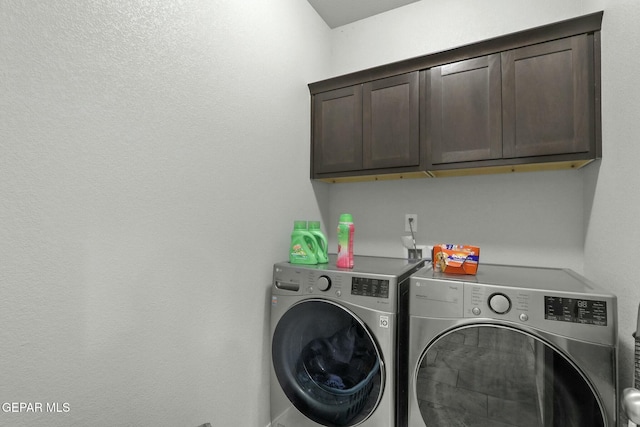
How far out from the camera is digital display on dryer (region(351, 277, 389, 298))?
4.23ft

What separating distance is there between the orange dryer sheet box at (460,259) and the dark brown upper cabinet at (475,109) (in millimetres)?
482

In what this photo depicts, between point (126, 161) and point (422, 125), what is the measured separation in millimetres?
1465

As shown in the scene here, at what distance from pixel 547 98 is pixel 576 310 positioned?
999 millimetres

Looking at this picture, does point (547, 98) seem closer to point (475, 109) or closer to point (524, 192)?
point (475, 109)

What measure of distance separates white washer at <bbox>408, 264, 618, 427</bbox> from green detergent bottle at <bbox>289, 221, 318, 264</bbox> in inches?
23.0

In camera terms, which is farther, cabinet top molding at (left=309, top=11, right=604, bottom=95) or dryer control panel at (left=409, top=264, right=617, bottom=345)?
cabinet top molding at (left=309, top=11, right=604, bottom=95)

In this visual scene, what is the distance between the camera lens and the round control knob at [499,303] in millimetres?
1079

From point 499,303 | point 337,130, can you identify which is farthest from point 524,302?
point 337,130

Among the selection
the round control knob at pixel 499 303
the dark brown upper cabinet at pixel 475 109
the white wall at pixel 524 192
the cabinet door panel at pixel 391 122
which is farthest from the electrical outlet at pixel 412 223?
the round control knob at pixel 499 303

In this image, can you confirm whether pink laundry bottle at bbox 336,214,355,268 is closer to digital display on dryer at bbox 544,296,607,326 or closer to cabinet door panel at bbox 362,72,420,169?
cabinet door panel at bbox 362,72,420,169

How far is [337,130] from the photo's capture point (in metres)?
1.96

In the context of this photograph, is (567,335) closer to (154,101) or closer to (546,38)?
(546,38)

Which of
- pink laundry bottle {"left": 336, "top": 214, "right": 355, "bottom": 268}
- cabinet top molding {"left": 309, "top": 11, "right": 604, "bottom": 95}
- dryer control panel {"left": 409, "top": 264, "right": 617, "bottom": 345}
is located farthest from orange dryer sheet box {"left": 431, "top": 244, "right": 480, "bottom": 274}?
cabinet top molding {"left": 309, "top": 11, "right": 604, "bottom": 95}

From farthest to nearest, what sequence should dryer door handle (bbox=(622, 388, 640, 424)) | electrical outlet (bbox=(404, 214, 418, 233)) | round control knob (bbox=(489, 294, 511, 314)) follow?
electrical outlet (bbox=(404, 214, 418, 233))
round control knob (bbox=(489, 294, 511, 314))
dryer door handle (bbox=(622, 388, 640, 424))
